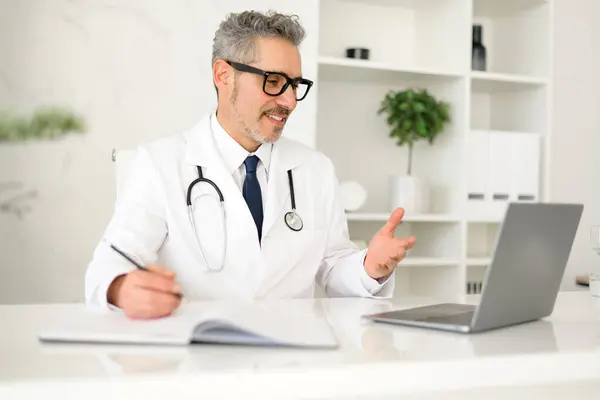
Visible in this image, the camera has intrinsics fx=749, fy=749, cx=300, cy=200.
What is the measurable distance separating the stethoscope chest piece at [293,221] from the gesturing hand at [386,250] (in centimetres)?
33

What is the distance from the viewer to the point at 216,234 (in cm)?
206

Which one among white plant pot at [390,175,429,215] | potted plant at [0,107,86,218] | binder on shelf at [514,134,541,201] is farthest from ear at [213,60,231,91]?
binder on shelf at [514,134,541,201]

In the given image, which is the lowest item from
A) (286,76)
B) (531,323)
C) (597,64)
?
(531,323)

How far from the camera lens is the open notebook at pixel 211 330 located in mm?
1073

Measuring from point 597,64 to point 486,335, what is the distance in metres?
3.12

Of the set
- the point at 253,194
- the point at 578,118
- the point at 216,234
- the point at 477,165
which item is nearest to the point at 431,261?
the point at 477,165

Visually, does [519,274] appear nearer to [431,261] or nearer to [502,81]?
[431,261]

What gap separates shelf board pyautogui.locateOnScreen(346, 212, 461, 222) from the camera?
3238mm

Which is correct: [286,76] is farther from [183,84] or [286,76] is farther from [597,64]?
[597,64]

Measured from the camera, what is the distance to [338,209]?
2.35 metres

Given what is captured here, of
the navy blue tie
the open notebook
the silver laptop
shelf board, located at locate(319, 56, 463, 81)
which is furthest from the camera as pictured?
shelf board, located at locate(319, 56, 463, 81)

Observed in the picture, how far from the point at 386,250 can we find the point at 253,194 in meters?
0.49

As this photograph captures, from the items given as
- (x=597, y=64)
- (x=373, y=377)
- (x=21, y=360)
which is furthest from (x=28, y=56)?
(x=597, y=64)

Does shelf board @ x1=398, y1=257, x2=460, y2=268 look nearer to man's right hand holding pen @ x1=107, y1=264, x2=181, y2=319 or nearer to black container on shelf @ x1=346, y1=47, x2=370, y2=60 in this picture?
black container on shelf @ x1=346, y1=47, x2=370, y2=60
